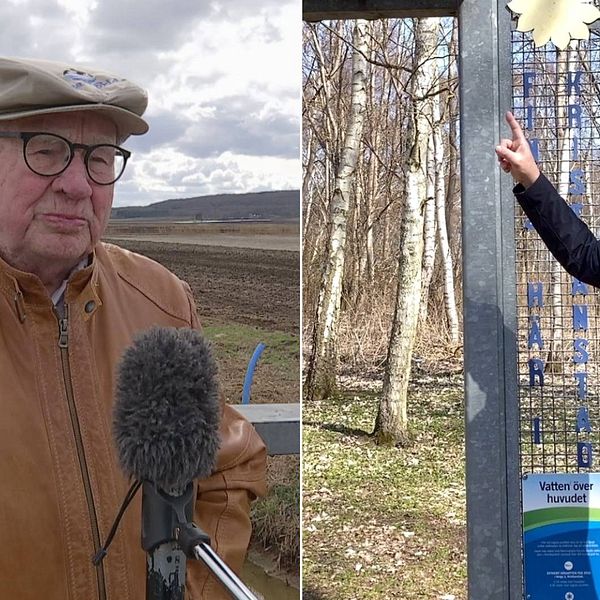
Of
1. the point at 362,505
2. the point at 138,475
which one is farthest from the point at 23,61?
the point at 362,505

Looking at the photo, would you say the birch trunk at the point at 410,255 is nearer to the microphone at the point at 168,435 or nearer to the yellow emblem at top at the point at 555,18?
the yellow emblem at top at the point at 555,18

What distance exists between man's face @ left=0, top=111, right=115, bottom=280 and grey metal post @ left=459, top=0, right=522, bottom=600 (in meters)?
0.71

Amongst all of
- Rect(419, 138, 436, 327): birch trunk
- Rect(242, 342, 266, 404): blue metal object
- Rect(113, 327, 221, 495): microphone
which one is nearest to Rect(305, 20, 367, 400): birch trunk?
Rect(419, 138, 436, 327): birch trunk

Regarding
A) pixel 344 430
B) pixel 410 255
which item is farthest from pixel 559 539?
pixel 344 430

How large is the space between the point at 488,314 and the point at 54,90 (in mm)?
841

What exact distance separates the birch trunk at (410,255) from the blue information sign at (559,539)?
3668mm

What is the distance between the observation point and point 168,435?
0.74 meters

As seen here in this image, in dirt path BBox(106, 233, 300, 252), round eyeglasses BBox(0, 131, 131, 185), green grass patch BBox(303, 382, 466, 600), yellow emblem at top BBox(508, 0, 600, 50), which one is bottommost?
green grass patch BBox(303, 382, 466, 600)

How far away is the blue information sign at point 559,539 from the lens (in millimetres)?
1532

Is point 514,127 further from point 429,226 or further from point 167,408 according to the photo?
point 429,226

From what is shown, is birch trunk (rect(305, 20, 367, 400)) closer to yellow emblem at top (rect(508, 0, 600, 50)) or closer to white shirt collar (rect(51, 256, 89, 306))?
yellow emblem at top (rect(508, 0, 600, 50))

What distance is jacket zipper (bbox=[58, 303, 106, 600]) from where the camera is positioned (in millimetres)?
1082

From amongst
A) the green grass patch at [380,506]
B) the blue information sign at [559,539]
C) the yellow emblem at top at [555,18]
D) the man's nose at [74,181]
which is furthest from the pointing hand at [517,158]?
the green grass patch at [380,506]

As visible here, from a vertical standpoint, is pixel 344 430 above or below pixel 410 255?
below
